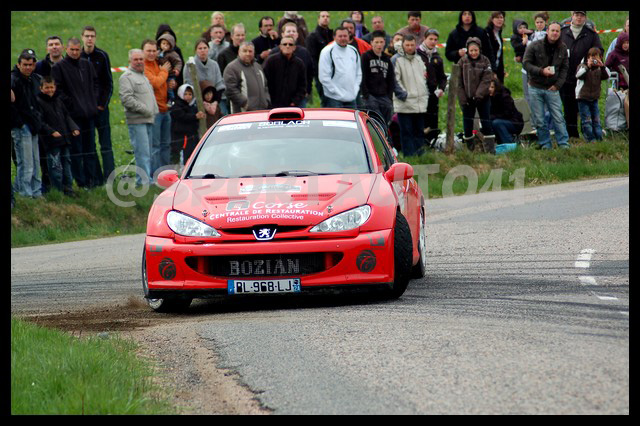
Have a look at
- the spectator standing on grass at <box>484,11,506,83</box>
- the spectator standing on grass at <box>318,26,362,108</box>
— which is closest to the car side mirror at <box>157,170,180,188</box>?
the spectator standing on grass at <box>318,26,362,108</box>

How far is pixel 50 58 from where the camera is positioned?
18.8 metres

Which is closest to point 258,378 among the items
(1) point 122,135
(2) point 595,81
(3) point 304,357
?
(3) point 304,357

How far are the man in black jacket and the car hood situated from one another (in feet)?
29.4

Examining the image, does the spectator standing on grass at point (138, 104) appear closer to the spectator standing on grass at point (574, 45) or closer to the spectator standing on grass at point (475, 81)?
the spectator standing on grass at point (475, 81)

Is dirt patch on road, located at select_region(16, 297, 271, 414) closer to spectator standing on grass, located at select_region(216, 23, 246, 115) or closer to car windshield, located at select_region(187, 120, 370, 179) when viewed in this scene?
car windshield, located at select_region(187, 120, 370, 179)

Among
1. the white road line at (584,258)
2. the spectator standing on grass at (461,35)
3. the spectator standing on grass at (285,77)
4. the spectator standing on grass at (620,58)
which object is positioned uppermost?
the spectator standing on grass at (461,35)

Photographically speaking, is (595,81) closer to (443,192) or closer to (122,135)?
(443,192)

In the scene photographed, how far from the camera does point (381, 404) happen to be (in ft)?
18.4

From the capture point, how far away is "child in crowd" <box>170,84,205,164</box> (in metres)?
20.2

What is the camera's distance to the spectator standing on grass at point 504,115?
21969 millimetres

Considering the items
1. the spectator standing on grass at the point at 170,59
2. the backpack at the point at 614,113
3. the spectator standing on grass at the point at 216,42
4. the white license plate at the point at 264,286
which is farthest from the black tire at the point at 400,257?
the backpack at the point at 614,113

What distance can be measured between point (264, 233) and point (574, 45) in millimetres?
15137

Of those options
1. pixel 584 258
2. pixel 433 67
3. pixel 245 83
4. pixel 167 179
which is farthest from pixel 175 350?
pixel 433 67

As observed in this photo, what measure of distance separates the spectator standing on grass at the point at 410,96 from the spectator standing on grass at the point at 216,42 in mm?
3328
